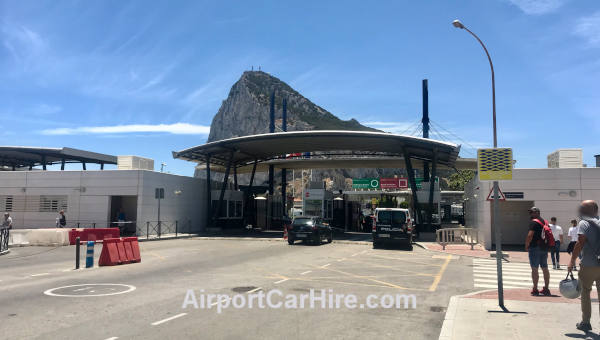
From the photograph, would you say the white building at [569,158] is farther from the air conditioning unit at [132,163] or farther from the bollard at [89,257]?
the air conditioning unit at [132,163]

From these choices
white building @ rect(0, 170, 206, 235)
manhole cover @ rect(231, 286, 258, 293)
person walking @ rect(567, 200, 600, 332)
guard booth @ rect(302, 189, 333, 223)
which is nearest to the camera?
person walking @ rect(567, 200, 600, 332)

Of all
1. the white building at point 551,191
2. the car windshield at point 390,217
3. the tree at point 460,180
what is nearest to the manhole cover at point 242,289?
the car windshield at point 390,217

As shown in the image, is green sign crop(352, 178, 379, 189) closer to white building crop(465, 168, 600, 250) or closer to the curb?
white building crop(465, 168, 600, 250)

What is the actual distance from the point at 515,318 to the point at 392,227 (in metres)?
15.0

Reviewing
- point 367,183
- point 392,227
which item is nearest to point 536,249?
point 392,227

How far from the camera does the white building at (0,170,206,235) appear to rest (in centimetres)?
2992

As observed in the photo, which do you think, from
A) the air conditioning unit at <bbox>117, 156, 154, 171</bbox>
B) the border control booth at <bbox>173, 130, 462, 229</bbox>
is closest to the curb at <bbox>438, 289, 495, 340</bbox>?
the border control booth at <bbox>173, 130, 462, 229</bbox>

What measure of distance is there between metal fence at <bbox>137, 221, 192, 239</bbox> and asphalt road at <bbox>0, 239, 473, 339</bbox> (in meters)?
12.3

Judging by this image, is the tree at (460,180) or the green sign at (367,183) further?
the green sign at (367,183)

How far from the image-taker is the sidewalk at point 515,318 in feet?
19.9

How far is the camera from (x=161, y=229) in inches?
1254

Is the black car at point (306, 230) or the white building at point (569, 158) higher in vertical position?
the white building at point (569, 158)

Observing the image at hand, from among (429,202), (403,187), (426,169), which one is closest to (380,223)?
(429,202)

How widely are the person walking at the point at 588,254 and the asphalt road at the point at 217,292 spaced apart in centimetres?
208
